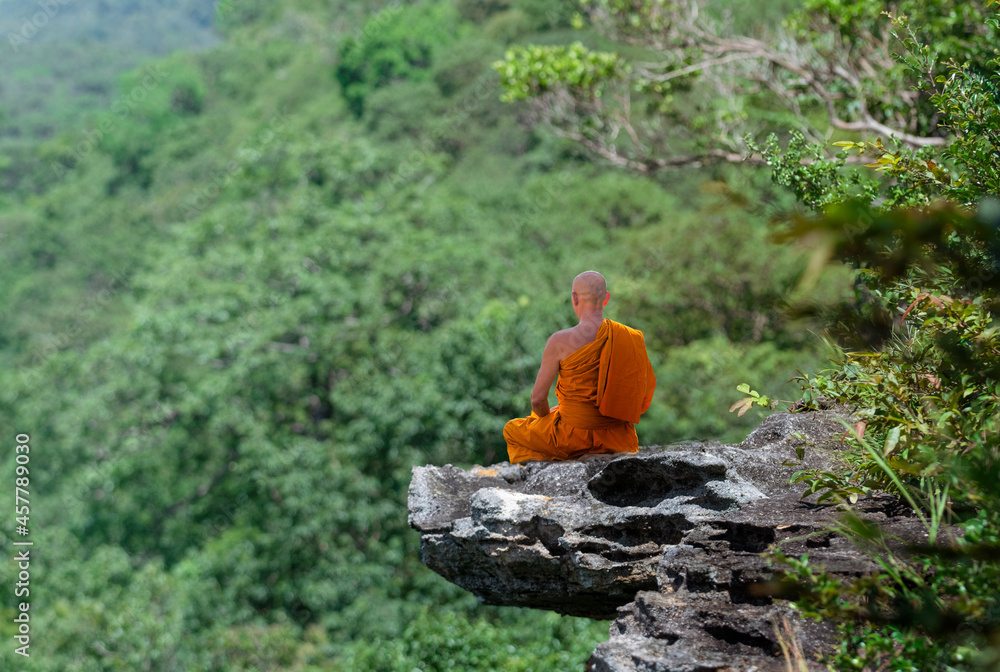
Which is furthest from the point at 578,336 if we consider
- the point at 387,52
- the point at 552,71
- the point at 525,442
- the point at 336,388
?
the point at 387,52

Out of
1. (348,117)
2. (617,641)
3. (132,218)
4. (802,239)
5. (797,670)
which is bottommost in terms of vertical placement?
(132,218)

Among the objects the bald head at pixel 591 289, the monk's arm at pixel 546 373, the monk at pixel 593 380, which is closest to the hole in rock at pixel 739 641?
the monk at pixel 593 380

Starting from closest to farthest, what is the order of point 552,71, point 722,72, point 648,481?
1. point 648,481
2. point 552,71
3. point 722,72

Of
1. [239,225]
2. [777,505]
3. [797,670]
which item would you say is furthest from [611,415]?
[239,225]

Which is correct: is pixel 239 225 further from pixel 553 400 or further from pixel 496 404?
pixel 553 400

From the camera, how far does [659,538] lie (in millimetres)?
4094

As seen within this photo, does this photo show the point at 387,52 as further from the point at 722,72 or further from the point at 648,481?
the point at 648,481

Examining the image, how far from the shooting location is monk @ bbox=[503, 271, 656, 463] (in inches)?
187

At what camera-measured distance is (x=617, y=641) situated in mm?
3371

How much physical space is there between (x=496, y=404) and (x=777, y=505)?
9.58 meters

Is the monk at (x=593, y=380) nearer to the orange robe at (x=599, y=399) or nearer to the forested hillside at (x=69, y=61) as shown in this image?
the orange robe at (x=599, y=399)

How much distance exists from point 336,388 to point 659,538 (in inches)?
464

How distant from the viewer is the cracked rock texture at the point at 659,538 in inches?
126

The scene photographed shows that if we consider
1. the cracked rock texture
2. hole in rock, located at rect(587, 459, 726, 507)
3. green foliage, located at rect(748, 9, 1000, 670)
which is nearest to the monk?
the cracked rock texture
